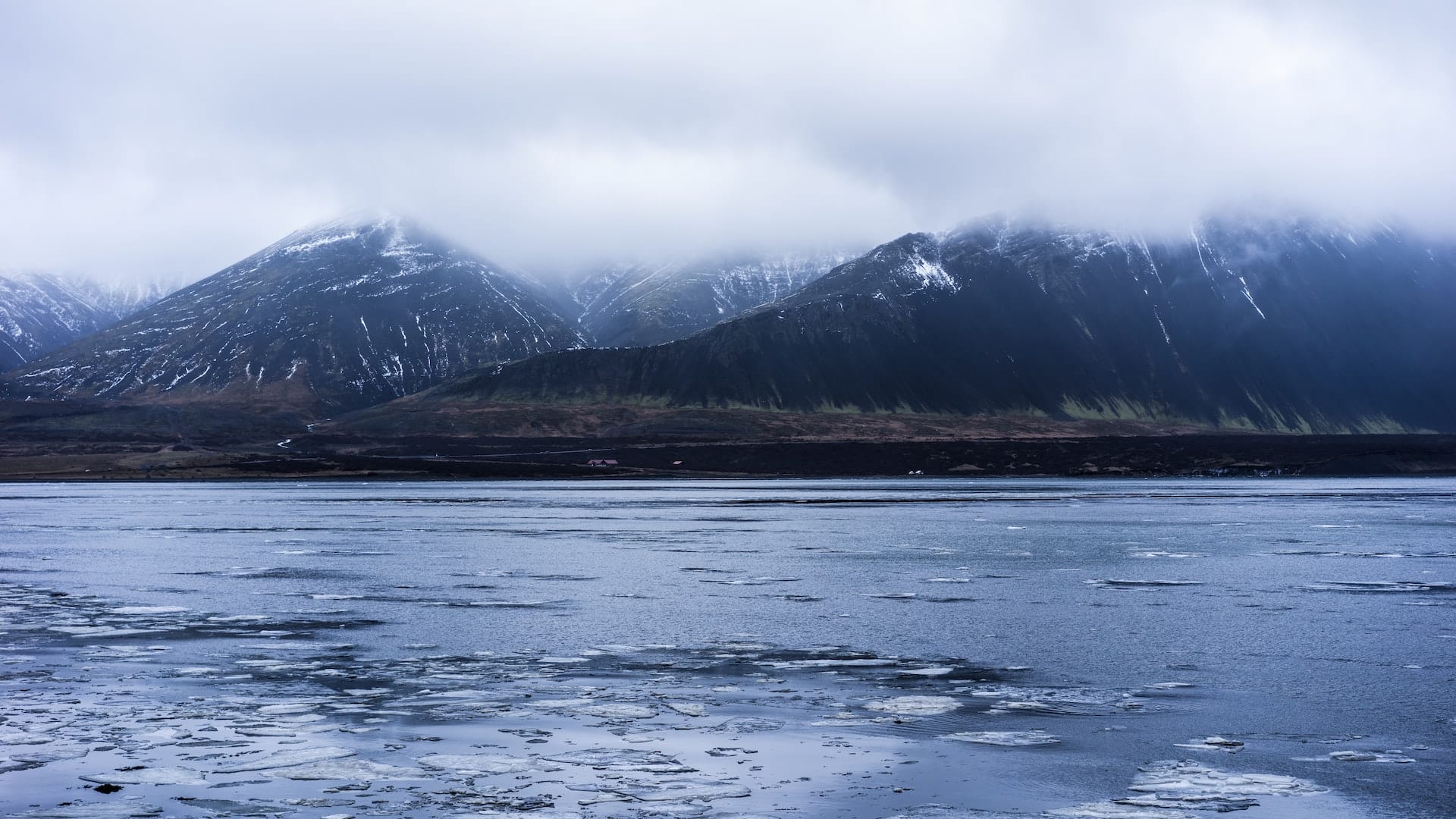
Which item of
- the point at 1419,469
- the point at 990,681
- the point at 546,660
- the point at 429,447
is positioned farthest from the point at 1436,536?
the point at 429,447

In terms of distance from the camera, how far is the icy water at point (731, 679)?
14414mm

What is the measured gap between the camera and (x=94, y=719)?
17.9m

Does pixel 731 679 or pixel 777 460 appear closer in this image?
pixel 731 679

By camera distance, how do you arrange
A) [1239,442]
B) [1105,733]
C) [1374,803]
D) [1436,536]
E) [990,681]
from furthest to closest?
[1239,442] → [1436,536] → [990,681] → [1105,733] → [1374,803]

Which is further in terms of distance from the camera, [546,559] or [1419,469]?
[1419,469]

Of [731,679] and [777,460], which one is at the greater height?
[777,460]

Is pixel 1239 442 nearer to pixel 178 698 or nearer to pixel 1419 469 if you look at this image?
pixel 1419 469

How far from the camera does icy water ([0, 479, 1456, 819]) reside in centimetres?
1441

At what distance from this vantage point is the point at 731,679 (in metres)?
21.6

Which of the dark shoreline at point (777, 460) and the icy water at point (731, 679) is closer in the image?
the icy water at point (731, 679)

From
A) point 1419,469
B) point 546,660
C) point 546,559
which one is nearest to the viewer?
point 546,660

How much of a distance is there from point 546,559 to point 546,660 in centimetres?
2137

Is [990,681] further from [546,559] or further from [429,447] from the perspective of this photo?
[429,447]

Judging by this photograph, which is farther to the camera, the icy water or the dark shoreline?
the dark shoreline
